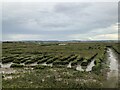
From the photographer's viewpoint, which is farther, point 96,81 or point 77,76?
point 77,76

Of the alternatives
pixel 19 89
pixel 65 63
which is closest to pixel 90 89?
pixel 19 89

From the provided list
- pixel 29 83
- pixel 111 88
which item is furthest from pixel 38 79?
pixel 111 88

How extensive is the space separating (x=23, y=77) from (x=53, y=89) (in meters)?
6.00

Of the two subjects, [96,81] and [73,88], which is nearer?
[73,88]

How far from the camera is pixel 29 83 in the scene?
19906mm

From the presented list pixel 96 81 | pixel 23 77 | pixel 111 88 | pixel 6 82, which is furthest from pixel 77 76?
pixel 111 88

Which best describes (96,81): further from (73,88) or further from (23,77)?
(23,77)

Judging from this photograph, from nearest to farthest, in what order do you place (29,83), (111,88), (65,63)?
(111,88)
(29,83)
(65,63)

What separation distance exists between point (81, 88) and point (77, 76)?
5.78 metres

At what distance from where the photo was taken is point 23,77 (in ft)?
74.7

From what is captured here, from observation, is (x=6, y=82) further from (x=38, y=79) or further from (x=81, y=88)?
(x=81, y=88)

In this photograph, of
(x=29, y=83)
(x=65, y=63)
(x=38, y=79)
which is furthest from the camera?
(x=65, y=63)

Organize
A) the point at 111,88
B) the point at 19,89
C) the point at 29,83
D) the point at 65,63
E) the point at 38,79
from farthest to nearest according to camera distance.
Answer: the point at 65,63
the point at 38,79
the point at 29,83
the point at 19,89
the point at 111,88

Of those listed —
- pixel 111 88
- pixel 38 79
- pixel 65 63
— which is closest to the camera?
pixel 111 88
